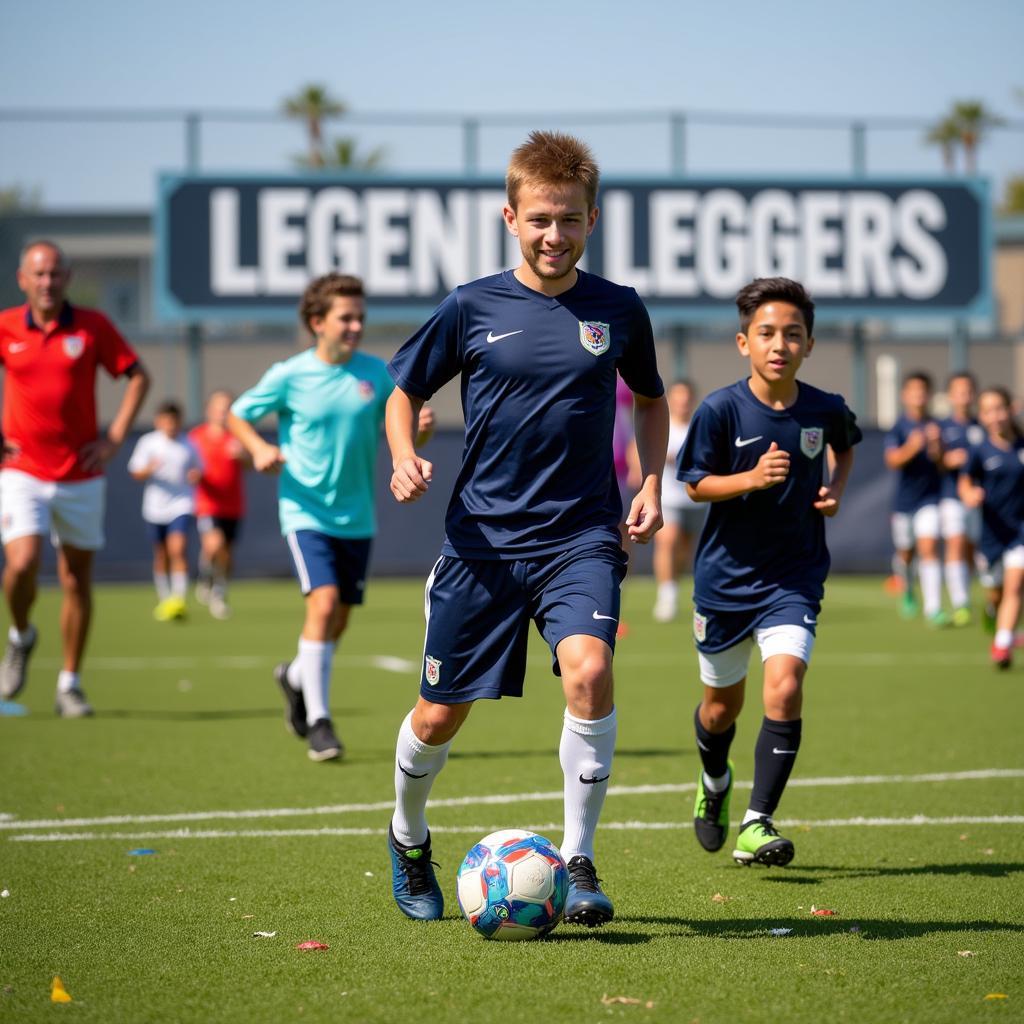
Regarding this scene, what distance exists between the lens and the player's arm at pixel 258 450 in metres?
A: 7.82

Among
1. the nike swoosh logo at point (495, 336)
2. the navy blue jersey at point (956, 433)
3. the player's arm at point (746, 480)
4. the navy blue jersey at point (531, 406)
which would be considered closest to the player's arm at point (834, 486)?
the player's arm at point (746, 480)

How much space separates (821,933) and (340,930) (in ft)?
4.62

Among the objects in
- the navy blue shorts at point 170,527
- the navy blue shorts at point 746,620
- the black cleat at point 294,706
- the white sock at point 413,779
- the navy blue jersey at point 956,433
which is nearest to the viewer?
the white sock at point 413,779

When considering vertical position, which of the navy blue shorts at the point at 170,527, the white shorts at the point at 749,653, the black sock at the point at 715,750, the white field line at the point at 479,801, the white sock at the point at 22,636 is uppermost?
the navy blue shorts at the point at 170,527

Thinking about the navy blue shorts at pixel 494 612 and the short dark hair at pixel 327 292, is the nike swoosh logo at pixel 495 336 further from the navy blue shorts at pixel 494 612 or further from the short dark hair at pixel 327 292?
the short dark hair at pixel 327 292

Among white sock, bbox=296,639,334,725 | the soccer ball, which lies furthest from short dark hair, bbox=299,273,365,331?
the soccer ball

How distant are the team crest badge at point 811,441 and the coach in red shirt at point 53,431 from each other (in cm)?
460

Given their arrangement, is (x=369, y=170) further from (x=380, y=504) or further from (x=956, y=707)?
(x=956, y=707)

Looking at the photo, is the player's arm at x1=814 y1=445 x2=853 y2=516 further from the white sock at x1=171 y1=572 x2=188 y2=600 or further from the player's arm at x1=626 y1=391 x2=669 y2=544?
the white sock at x1=171 y1=572 x2=188 y2=600

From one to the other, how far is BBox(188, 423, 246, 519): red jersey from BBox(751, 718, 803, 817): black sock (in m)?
14.3

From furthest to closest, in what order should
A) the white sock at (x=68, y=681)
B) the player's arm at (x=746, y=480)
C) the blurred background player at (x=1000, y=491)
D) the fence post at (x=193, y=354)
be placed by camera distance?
the fence post at (x=193, y=354) → the blurred background player at (x=1000, y=491) → the white sock at (x=68, y=681) → the player's arm at (x=746, y=480)

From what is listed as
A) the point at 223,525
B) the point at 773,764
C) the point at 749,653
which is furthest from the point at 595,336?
the point at 223,525

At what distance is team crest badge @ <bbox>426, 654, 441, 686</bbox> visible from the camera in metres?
4.84

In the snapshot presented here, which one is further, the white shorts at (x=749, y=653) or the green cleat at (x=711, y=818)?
the green cleat at (x=711, y=818)
